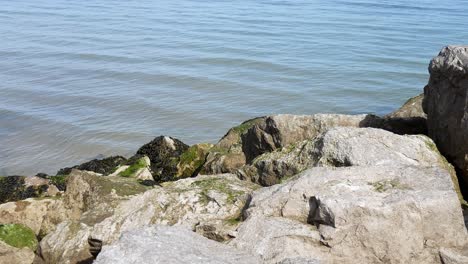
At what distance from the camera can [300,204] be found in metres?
6.35

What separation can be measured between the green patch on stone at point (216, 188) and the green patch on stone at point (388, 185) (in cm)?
195

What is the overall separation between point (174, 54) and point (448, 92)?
24.2m

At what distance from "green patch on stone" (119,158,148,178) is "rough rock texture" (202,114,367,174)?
1.87 m

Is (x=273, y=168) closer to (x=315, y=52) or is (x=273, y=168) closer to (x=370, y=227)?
(x=370, y=227)

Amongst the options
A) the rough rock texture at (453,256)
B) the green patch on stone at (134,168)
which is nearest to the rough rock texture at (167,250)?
the rough rock texture at (453,256)

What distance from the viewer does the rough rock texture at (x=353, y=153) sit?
7.50m

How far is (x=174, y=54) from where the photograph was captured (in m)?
31.8

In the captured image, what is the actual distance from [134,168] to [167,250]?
7969 millimetres

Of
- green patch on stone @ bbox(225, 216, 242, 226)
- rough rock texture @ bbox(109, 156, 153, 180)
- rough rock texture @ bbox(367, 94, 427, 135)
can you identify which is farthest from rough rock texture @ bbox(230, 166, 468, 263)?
rough rock texture @ bbox(109, 156, 153, 180)

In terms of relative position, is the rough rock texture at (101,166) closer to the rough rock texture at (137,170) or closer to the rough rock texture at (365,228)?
the rough rock texture at (137,170)

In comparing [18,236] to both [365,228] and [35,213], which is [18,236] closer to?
[35,213]

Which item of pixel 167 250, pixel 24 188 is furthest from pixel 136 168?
pixel 167 250

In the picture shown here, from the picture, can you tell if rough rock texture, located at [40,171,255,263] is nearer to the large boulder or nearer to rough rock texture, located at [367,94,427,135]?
rough rock texture, located at [367,94,427,135]

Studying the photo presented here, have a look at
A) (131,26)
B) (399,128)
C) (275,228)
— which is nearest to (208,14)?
(131,26)
